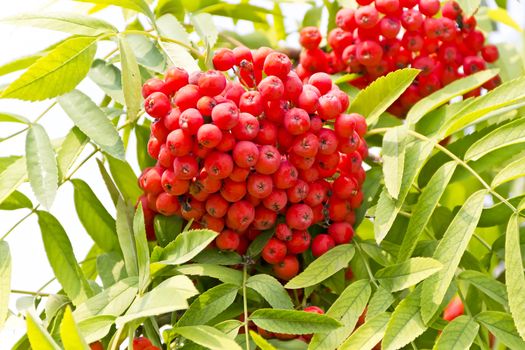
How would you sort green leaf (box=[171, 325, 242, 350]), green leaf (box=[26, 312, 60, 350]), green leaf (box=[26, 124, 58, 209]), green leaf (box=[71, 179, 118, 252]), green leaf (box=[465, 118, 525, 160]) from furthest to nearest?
green leaf (box=[71, 179, 118, 252]), green leaf (box=[465, 118, 525, 160]), green leaf (box=[26, 124, 58, 209]), green leaf (box=[171, 325, 242, 350]), green leaf (box=[26, 312, 60, 350])

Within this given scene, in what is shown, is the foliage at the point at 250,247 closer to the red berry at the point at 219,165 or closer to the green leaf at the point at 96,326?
the green leaf at the point at 96,326

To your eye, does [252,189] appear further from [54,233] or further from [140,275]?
[54,233]

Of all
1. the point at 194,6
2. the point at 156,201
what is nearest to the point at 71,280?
the point at 156,201

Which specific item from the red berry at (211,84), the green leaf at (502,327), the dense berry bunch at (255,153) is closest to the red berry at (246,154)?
the dense berry bunch at (255,153)

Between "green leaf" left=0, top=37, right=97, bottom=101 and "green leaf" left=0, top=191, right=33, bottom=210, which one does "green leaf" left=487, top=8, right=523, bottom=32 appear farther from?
"green leaf" left=0, top=191, right=33, bottom=210

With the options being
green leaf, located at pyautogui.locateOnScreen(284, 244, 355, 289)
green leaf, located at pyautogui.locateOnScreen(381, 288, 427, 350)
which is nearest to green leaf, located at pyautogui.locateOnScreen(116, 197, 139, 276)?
green leaf, located at pyautogui.locateOnScreen(284, 244, 355, 289)

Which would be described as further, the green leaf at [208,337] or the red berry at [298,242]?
the red berry at [298,242]

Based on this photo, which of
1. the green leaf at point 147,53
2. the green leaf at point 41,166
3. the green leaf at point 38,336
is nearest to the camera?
the green leaf at point 38,336
